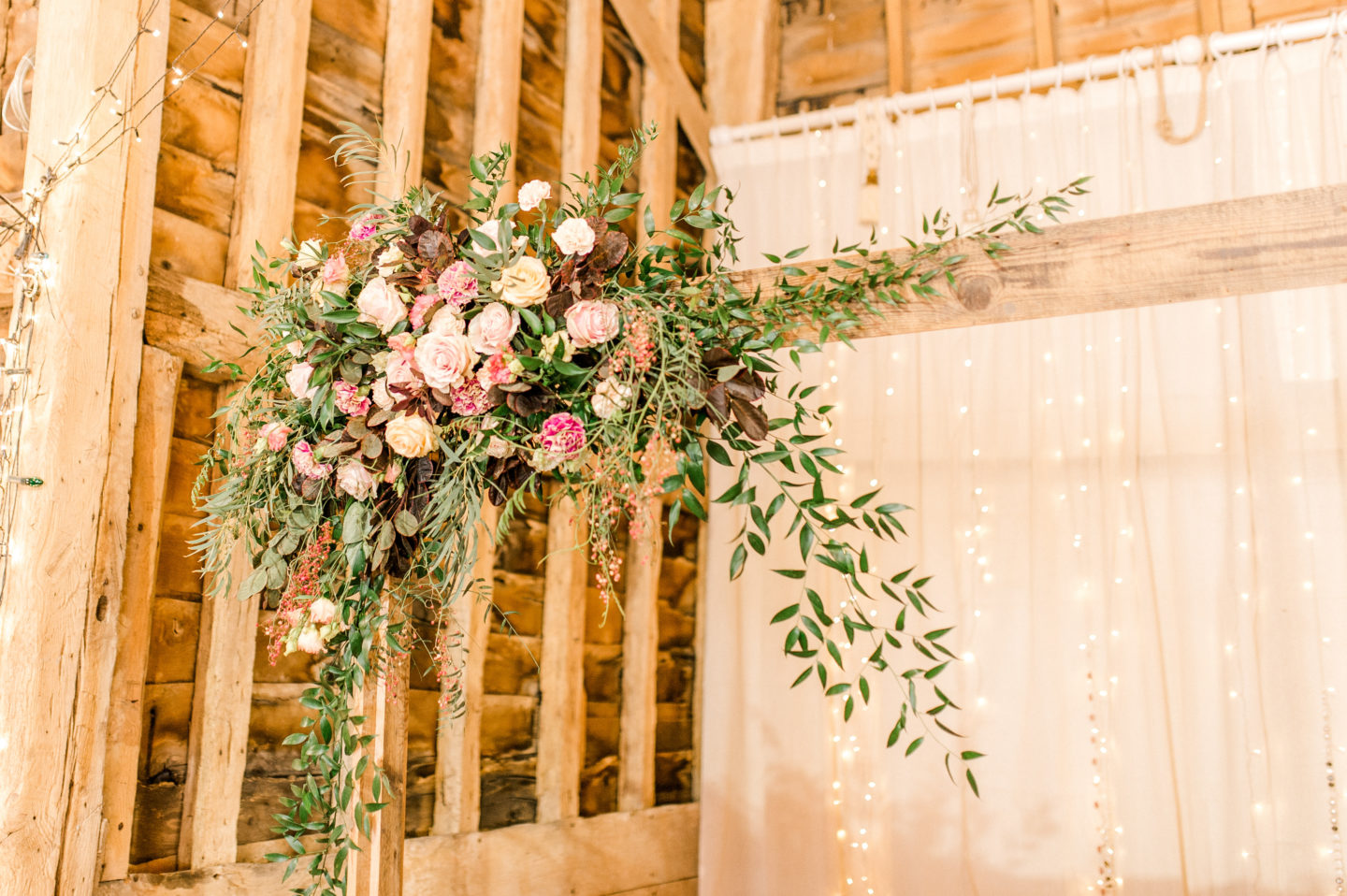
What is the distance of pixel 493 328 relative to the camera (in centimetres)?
160

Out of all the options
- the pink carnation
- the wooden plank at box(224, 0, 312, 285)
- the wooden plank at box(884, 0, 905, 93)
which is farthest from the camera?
the wooden plank at box(884, 0, 905, 93)

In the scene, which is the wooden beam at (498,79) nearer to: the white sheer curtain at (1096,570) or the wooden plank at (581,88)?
the wooden plank at (581,88)

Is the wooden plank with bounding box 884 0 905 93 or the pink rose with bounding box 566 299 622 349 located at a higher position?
the wooden plank with bounding box 884 0 905 93

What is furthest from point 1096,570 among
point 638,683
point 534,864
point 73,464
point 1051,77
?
point 73,464

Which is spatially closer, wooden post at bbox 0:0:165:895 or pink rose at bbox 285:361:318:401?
wooden post at bbox 0:0:165:895

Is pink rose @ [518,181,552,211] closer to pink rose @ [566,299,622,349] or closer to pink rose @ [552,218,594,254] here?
pink rose @ [552,218,594,254]

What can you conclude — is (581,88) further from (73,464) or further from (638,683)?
(73,464)

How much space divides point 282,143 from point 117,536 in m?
0.83

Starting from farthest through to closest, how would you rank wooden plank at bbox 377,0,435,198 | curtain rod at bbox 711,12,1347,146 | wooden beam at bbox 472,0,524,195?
Answer: curtain rod at bbox 711,12,1347,146 < wooden beam at bbox 472,0,524,195 < wooden plank at bbox 377,0,435,198

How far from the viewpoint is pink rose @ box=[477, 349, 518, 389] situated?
1594 millimetres

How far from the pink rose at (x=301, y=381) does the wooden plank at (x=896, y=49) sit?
2.46 metres

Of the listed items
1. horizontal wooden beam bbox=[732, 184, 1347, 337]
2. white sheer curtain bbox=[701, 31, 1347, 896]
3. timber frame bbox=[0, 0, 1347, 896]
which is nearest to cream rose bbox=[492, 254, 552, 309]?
timber frame bbox=[0, 0, 1347, 896]

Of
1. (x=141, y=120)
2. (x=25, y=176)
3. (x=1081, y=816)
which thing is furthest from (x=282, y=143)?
(x=1081, y=816)

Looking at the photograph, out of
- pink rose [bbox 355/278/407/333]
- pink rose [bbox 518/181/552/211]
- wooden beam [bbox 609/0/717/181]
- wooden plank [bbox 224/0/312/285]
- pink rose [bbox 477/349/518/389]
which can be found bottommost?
pink rose [bbox 477/349/518/389]
